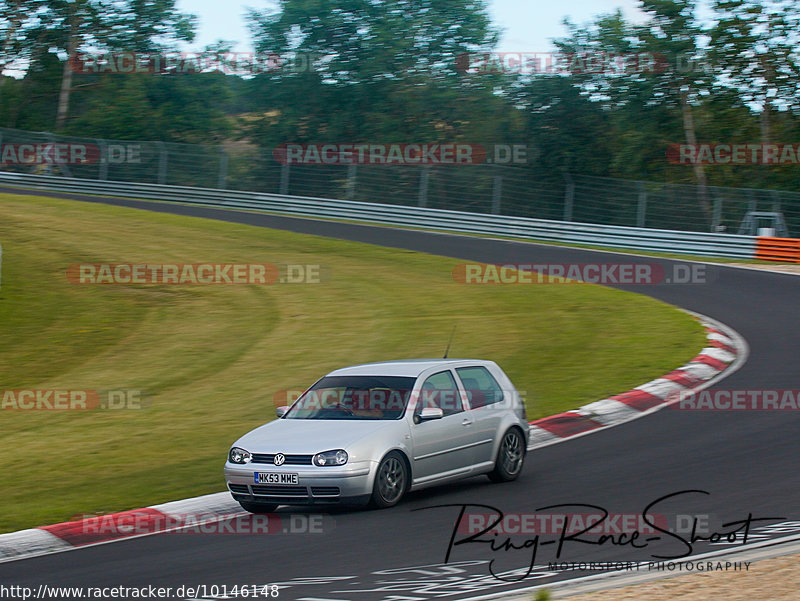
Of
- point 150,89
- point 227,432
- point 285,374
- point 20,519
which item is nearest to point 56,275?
point 285,374

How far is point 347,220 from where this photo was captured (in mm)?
37969

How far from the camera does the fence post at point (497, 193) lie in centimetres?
3656

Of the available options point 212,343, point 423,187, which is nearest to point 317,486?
point 212,343

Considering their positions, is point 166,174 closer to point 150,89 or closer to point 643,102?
point 150,89

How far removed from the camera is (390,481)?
8.89 metres

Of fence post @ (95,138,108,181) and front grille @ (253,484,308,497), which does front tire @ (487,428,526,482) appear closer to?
front grille @ (253,484,308,497)

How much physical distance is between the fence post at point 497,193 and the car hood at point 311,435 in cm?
2775

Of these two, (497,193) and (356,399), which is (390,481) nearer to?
(356,399)

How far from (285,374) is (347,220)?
75.9ft

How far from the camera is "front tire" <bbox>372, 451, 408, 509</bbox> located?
8.71 meters

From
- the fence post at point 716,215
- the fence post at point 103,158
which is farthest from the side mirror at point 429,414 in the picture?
the fence post at point 103,158

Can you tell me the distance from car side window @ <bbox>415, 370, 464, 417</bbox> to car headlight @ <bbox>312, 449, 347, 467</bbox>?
1.22 meters

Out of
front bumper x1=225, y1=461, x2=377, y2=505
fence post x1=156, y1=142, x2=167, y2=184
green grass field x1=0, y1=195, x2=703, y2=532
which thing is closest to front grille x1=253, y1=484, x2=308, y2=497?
front bumper x1=225, y1=461, x2=377, y2=505

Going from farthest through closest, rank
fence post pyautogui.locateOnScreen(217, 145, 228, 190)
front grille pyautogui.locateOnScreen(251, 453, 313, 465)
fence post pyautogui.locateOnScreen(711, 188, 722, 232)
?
fence post pyautogui.locateOnScreen(217, 145, 228, 190) → fence post pyautogui.locateOnScreen(711, 188, 722, 232) → front grille pyautogui.locateOnScreen(251, 453, 313, 465)
